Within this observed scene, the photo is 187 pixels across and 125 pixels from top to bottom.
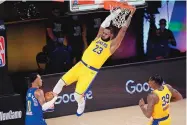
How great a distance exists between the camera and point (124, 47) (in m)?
14.6

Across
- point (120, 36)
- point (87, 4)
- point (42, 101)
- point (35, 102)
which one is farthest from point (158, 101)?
point (87, 4)

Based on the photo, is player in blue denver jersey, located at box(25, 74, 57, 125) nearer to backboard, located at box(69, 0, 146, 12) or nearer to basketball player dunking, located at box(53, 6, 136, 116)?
basketball player dunking, located at box(53, 6, 136, 116)

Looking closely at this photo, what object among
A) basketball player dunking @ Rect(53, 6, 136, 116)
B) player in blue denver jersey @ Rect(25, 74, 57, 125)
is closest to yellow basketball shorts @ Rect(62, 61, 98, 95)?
basketball player dunking @ Rect(53, 6, 136, 116)

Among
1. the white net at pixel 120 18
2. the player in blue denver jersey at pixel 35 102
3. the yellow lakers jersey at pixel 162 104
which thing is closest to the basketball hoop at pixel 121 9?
the white net at pixel 120 18

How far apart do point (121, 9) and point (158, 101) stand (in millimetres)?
1721

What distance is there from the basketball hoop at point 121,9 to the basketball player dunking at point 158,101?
4.41 feet

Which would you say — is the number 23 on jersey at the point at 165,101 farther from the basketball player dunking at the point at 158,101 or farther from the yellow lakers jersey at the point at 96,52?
the yellow lakers jersey at the point at 96,52

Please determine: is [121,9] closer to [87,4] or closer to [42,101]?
[42,101]

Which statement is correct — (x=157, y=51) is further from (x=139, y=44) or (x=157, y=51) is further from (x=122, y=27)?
(x=122, y=27)

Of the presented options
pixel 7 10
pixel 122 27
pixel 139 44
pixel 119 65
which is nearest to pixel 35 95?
pixel 122 27

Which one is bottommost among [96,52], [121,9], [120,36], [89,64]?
[89,64]

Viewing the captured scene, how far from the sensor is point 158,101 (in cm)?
938

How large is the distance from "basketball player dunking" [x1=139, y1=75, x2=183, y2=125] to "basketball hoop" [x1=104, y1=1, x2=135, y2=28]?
135 centimetres

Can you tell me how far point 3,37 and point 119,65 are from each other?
131 inches
